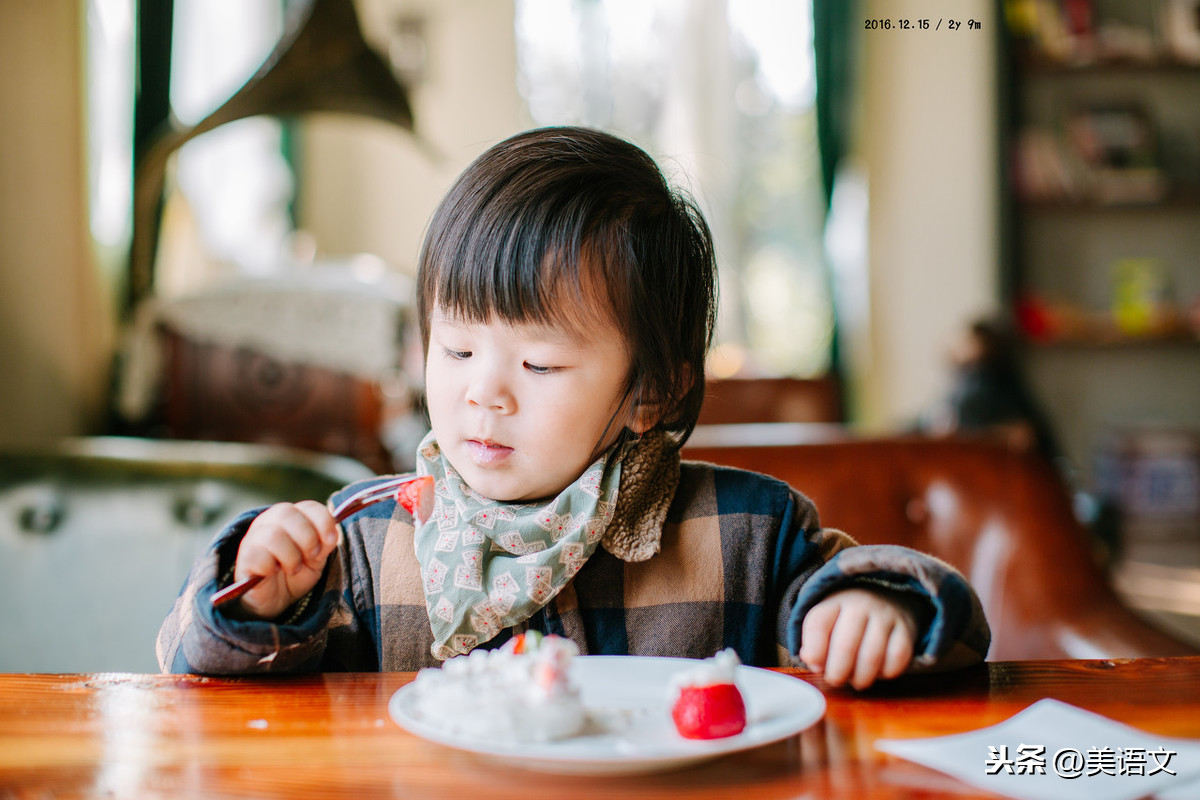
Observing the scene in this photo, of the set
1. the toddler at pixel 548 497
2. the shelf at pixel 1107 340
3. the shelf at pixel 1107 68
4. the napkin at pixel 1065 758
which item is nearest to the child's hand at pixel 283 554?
the toddler at pixel 548 497

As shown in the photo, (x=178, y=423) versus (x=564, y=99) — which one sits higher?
(x=564, y=99)

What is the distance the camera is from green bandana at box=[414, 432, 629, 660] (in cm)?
78

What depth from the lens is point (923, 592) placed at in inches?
25.7

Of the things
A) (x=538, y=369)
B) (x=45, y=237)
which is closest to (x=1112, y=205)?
(x=45, y=237)

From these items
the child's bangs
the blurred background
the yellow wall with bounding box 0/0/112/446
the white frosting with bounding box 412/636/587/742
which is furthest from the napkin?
the blurred background

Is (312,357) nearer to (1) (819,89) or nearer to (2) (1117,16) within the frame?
(1) (819,89)

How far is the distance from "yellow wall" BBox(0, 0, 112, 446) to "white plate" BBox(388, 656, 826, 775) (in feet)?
6.16

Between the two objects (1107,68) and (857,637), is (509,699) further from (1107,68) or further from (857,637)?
(1107,68)

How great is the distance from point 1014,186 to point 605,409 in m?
4.30

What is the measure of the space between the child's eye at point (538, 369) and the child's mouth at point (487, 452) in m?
0.06

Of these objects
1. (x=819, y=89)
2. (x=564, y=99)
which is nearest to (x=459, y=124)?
(x=564, y=99)

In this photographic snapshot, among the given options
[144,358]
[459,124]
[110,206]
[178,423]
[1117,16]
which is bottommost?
[178,423]

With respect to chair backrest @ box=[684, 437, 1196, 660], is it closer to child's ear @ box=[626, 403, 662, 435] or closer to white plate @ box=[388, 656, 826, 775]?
child's ear @ box=[626, 403, 662, 435]

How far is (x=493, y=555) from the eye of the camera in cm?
81
